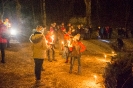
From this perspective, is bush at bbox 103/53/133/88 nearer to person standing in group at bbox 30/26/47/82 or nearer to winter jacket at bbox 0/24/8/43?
person standing in group at bbox 30/26/47/82

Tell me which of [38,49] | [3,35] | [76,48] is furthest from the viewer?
[3,35]

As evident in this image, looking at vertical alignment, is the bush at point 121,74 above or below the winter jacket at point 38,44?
below

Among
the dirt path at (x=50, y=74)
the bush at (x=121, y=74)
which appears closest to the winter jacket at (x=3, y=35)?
the dirt path at (x=50, y=74)

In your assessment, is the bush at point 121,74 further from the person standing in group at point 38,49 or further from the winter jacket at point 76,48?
the winter jacket at point 76,48

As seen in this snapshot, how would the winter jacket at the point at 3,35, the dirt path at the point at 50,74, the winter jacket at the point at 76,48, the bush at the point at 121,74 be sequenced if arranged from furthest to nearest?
the winter jacket at the point at 3,35, the winter jacket at the point at 76,48, the dirt path at the point at 50,74, the bush at the point at 121,74

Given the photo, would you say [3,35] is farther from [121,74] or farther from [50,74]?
[121,74]

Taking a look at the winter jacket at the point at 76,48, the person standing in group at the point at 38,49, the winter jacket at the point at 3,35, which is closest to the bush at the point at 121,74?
the person standing in group at the point at 38,49

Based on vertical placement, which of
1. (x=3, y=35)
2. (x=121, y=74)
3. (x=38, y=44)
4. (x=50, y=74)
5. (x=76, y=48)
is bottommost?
(x=50, y=74)

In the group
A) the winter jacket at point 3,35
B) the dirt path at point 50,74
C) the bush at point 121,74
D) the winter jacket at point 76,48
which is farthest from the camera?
the winter jacket at point 3,35

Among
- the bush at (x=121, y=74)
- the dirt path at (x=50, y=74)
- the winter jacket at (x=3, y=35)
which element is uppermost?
the winter jacket at (x=3, y=35)

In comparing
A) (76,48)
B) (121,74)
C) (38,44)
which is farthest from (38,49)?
(121,74)

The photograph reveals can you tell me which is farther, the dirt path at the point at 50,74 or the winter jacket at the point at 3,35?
the winter jacket at the point at 3,35

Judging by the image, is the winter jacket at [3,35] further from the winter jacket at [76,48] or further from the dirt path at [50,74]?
the winter jacket at [76,48]

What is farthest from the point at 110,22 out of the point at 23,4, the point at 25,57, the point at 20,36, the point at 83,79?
the point at 83,79
